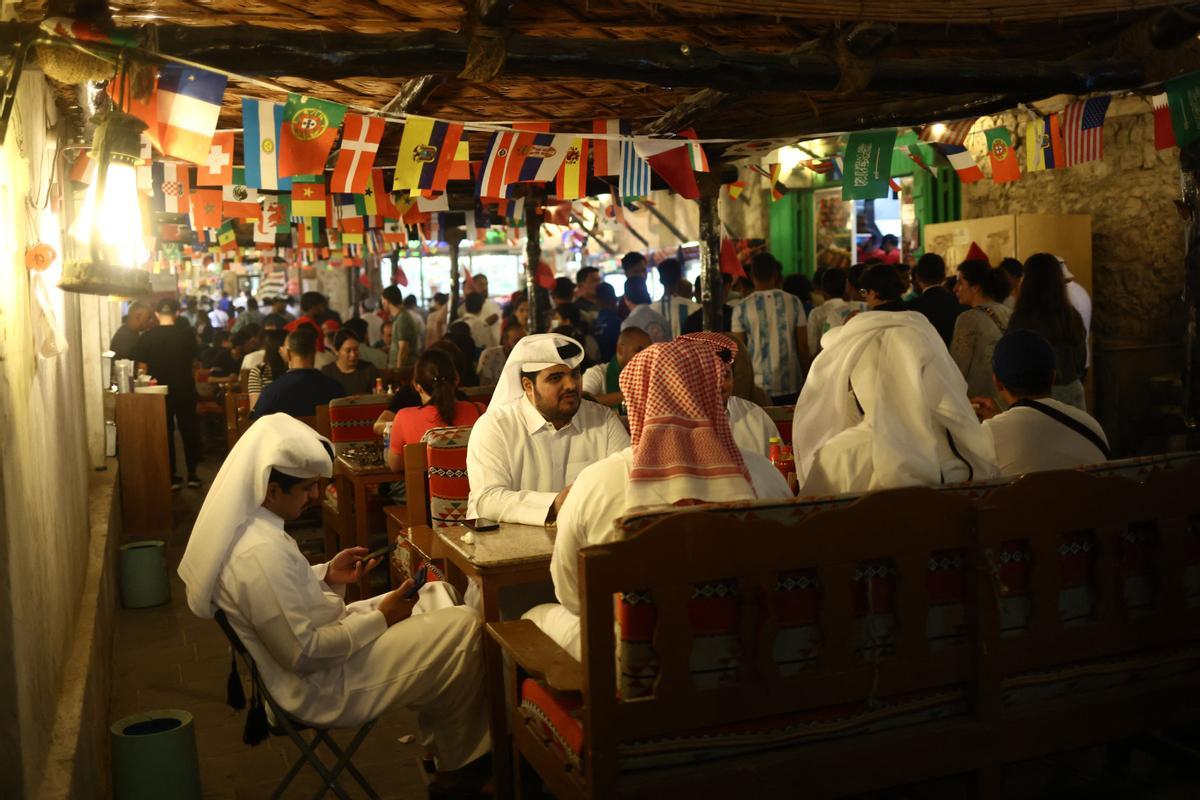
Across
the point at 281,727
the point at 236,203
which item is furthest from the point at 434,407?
the point at 236,203

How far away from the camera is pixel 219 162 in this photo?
285 inches

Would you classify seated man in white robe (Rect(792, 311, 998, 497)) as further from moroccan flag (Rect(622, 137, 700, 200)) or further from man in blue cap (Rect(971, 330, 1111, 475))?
moroccan flag (Rect(622, 137, 700, 200))

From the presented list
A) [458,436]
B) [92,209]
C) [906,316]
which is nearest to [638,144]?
[458,436]

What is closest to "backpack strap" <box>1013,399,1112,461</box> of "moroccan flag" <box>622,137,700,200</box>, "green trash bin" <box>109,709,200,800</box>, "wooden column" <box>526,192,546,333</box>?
Answer: "moroccan flag" <box>622,137,700,200</box>

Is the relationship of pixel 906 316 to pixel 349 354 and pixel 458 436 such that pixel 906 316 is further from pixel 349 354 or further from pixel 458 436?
pixel 349 354

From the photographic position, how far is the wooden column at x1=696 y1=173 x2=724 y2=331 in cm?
954

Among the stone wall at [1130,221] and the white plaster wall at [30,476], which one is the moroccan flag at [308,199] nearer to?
the white plaster wall at [30,476]

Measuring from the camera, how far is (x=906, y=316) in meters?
4.09

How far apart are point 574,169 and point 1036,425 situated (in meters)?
3.95

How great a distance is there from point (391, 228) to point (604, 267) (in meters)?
9.69

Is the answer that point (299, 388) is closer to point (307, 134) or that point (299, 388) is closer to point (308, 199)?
point (308, 199)

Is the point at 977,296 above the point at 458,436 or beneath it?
above

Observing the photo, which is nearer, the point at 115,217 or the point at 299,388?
the point at 115,217

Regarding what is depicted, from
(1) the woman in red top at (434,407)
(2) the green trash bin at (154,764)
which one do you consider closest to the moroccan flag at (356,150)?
(1) the woman in red top at (434,407)
